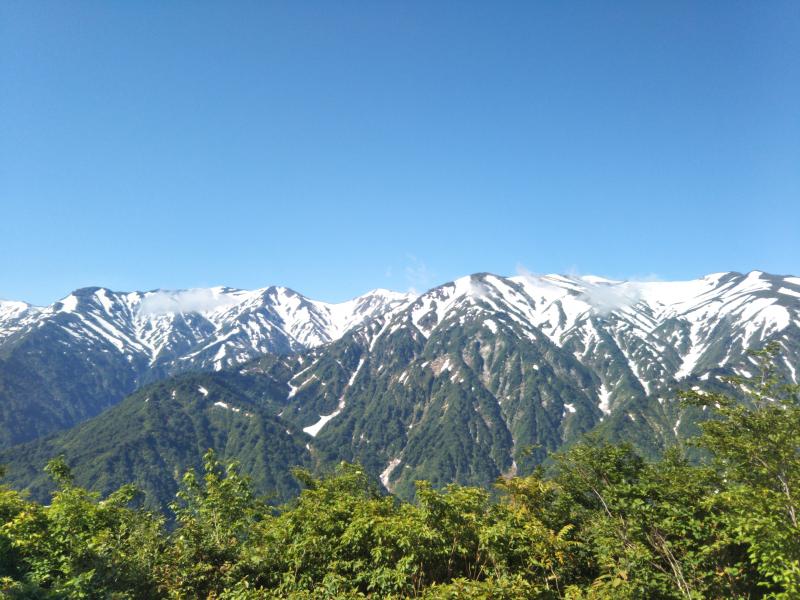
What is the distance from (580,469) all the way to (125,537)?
80.8ft

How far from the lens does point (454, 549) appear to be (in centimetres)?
1577

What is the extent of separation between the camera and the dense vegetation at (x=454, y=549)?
13.3 metres

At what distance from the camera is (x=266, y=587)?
52.4ft

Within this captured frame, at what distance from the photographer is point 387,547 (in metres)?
15.3

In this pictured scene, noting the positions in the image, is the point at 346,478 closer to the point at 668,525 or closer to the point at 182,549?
the point at 182,549

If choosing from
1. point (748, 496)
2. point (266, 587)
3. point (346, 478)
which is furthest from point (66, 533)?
point (748, 496)

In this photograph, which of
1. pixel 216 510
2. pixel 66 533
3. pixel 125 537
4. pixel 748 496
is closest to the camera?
pixel 748 496

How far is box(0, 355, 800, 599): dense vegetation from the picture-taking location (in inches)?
523

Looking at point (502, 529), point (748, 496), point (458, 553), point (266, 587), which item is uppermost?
point (748, 496)

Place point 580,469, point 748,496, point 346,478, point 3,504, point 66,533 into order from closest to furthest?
point 748,496
point 66,533
point 3,504
point 580,469
point 346,478

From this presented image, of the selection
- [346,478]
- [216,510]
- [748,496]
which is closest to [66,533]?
[216,510]

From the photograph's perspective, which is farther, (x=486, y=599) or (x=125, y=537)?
(x=125, y=537)

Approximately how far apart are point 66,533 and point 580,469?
26.1 metres

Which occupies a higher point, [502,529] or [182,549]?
[502,529]
